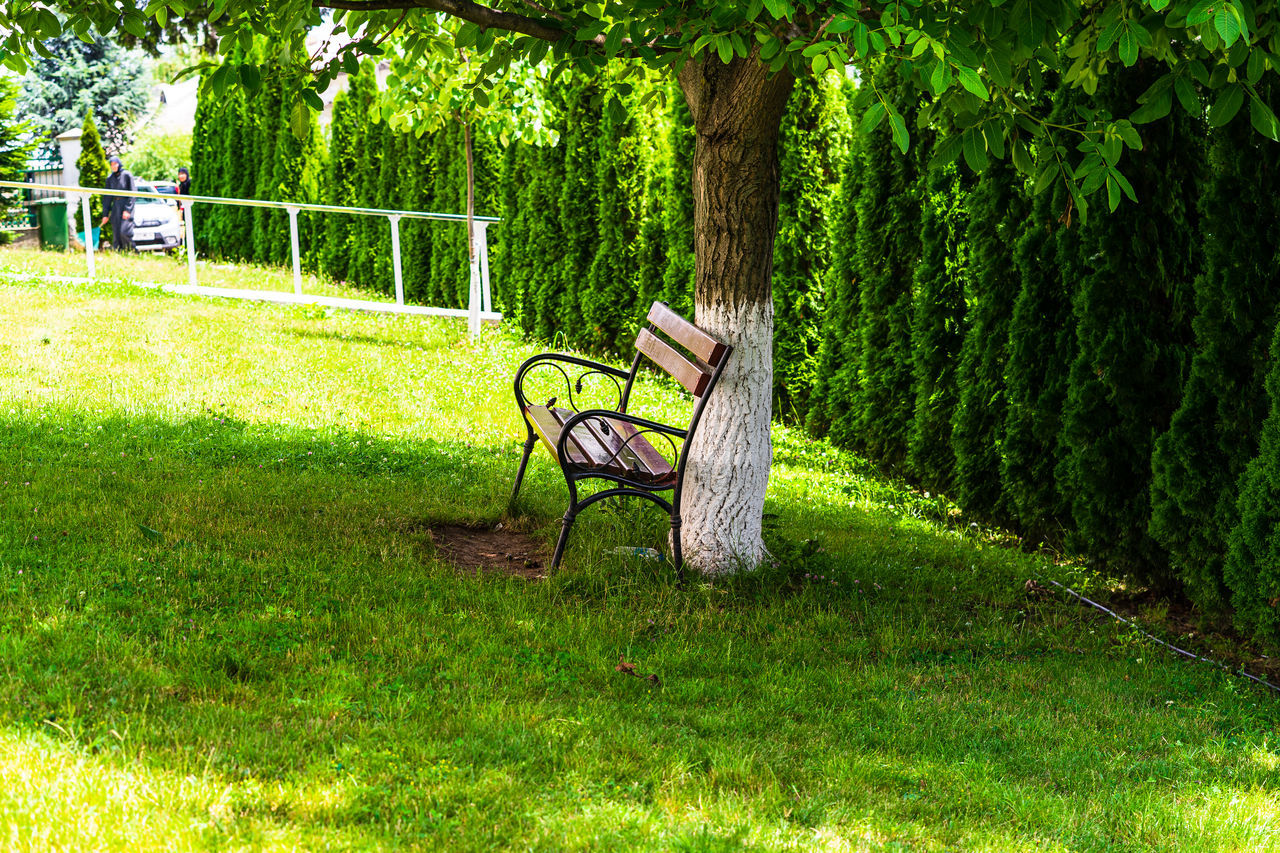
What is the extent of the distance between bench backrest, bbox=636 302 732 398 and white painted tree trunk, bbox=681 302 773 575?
0.14 m

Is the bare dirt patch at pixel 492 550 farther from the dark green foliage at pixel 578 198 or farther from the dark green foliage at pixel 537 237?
the dark green foliage at pixel 537 237

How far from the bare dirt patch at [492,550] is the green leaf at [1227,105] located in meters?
3.17

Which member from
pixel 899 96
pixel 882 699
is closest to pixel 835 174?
pixel 899 96

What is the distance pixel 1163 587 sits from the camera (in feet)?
17.8

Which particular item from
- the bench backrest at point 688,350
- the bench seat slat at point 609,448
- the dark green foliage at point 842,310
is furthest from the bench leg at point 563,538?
the dark green foliage at point 842,310

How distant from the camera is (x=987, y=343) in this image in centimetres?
632

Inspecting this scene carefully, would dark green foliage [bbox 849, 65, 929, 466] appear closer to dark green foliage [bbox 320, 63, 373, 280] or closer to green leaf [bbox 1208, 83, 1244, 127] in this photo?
green leaf [bbox 1208, 83, 1244, 127]

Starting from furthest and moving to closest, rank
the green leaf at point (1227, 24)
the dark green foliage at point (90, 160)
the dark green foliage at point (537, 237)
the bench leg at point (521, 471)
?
the dark green foliage at point (90, 160) → the dark green foliage at point (537, 237) → the bench leg at point (521, 471) → the green leaf at point (1227, 24)

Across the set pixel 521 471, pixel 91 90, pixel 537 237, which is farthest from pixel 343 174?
pixel 91 90

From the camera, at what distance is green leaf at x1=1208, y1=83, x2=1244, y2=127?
3.26 m

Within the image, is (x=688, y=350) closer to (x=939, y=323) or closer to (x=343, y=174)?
(x=939, y=323)

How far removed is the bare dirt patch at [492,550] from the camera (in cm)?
508

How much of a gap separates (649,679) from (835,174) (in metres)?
6.12

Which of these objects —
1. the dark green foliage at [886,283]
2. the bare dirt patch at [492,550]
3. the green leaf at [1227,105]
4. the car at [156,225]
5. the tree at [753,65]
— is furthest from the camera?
the car at [156,225]
